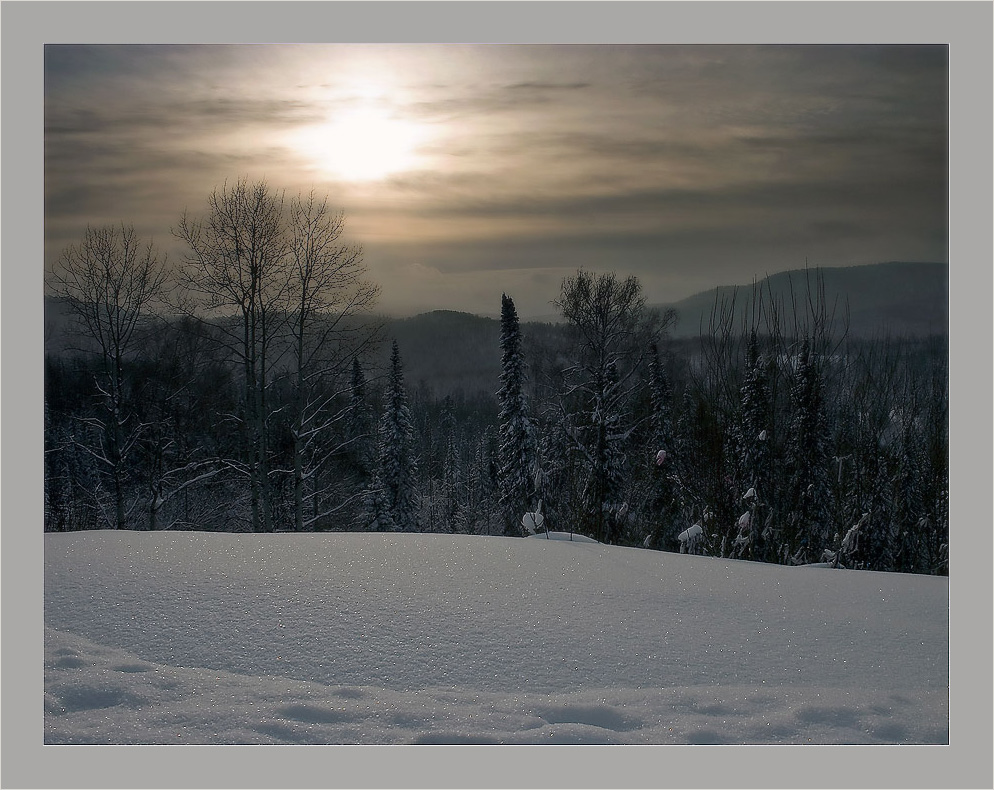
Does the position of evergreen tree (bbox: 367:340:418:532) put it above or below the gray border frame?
below

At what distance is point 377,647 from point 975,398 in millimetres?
2969

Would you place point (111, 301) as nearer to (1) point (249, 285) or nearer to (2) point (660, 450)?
(1) point (249, 285)

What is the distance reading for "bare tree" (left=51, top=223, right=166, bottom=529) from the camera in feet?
17.6

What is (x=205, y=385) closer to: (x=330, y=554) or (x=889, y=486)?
(x=330, y=554)

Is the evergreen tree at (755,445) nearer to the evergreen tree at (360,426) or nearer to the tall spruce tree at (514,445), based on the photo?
the tall spruce tree at (514,445)

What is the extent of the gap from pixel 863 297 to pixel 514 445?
6323 mm

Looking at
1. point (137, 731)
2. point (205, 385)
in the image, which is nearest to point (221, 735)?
point (137, 731)

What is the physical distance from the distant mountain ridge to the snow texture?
206cm

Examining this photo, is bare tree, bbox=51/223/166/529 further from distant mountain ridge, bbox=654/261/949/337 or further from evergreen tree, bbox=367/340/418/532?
distant mountain ridge, bbox=654/261/949/337

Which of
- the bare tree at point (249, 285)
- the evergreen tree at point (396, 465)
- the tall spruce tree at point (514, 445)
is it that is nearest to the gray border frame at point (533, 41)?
the bare tree at point (249, 285)

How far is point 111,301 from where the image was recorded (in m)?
6.46

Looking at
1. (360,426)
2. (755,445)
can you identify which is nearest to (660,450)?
Answer: (755,445)

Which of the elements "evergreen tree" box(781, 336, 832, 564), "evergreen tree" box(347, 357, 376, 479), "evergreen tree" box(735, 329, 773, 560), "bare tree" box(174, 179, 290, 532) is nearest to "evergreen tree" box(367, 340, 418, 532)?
"evergreen tree" box(347, 357, 376, 479)

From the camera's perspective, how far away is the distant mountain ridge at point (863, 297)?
179 inches
